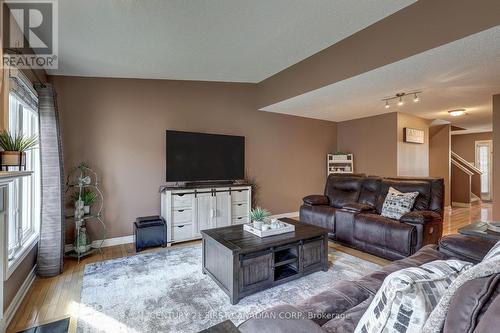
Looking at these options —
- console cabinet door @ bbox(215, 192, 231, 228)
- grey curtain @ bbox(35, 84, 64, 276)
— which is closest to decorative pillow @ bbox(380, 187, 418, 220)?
console cabinet door @ bbox(215, 192, 231, 228)

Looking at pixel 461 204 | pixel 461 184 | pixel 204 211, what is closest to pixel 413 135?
pixel 461 184

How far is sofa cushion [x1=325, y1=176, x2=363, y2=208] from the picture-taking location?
418 centimetres

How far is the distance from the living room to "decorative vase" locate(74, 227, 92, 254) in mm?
26

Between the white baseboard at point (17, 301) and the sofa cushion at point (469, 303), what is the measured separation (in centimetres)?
269

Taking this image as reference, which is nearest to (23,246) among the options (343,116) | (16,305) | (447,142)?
(16,305)

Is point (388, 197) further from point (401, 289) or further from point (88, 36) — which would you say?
point (88, 36)

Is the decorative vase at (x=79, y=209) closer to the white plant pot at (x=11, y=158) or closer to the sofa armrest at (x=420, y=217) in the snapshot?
the white plant pot at (x=11, y=158)

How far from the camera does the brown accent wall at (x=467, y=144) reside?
8.98m

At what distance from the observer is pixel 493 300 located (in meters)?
0.65

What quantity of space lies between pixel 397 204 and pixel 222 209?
8.56 feet

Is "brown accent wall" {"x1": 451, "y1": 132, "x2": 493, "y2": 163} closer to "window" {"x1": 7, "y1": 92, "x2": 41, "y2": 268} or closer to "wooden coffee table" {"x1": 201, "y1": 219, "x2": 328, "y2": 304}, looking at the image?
"wooden coffee table" {"x1": 201, "y1": 219, "x2": 328, "y2": 304}

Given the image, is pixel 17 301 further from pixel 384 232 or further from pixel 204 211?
pixel 384 232

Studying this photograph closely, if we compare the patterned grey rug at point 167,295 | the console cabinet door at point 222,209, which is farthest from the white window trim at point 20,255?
the console cabinet door at point 222,209

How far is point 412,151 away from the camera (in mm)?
5711
